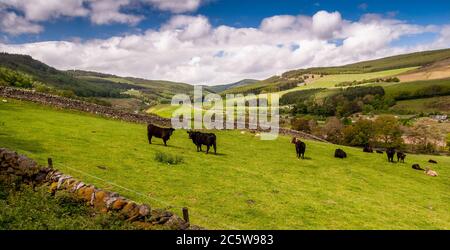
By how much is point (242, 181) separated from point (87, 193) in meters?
11.0

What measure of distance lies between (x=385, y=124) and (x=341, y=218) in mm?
86679

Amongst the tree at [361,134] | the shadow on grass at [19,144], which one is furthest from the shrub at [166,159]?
the tree at [361,134]

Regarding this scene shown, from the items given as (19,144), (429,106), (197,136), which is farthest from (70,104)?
(429,106)

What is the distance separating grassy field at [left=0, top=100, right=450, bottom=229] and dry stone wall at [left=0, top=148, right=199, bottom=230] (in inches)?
101

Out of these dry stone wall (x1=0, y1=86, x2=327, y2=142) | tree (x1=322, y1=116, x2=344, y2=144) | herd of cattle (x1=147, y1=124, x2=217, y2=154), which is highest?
dry stone wall (x1=0, y1=86, x2=327, y2=142)

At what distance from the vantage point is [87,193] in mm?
12898

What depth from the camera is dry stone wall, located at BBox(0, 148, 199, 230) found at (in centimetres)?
1181

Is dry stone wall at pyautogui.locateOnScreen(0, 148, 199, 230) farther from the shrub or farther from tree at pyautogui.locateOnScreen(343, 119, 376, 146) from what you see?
tree at pyautogui.locateOnScreen(343, 119, 376, 146)

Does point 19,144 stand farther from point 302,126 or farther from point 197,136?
point 302,126

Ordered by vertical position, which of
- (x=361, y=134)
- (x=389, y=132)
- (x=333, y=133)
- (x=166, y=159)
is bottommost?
(x=333, y=133)

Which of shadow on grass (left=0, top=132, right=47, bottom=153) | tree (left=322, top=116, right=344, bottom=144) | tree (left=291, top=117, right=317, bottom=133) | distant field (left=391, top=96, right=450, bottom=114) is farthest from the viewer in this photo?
distant field (left=391, top=96, right=450, bottom=114)

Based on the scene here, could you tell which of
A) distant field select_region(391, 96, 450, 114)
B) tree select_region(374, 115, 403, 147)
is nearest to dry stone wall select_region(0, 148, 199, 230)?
tree select_region(374, 115, 403, 147)

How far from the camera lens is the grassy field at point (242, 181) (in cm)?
1664

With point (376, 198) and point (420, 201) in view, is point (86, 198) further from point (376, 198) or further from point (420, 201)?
point (420, 201)
